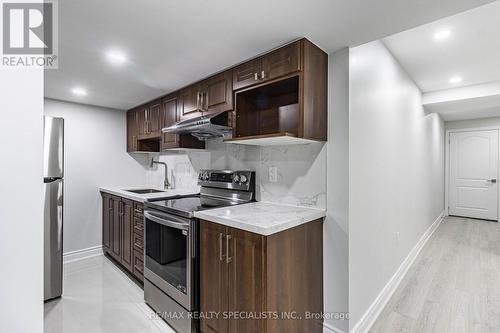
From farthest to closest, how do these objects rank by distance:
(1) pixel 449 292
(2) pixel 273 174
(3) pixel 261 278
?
(1) pixel 449 292 → (2) pixel 273 174 → (3) pixel 261 278

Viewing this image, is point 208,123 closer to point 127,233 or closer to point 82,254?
point 127,233

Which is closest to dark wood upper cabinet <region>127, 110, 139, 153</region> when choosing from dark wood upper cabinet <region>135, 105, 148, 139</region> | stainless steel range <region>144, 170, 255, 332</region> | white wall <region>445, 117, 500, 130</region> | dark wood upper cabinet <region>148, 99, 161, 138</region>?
dark wood upper cabinet <region>135, 105, 148, 139</region>

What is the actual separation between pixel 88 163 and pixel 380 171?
3859 millimetres

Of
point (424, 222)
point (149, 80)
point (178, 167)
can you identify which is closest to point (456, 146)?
point (424, 222)

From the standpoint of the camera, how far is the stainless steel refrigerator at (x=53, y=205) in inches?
93.6

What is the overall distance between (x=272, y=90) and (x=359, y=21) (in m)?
0.80

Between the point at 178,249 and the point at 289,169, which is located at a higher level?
the point at 289,169

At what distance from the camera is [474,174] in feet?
18.8

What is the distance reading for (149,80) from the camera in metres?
2.65

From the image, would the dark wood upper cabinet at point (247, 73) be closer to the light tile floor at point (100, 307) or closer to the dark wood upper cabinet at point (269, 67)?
the dark wood upper cabinet at point (269, 67)

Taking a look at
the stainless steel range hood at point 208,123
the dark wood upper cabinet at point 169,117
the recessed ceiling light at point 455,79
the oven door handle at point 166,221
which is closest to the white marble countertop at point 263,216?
the oven door handle at point 166,221

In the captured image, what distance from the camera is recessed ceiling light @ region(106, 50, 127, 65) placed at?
2.00 m

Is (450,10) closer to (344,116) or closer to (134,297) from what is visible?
(344,116)

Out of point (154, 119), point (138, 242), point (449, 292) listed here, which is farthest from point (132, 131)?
point (449, 292)
